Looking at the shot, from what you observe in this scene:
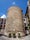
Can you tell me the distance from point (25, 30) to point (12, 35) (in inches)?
15.5

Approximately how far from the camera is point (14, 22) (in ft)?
9.59

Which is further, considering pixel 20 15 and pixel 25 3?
pixel 25 3

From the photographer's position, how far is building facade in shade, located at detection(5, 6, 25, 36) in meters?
2.88

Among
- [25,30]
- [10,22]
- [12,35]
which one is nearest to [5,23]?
[10,22]

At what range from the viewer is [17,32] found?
2.89 meters

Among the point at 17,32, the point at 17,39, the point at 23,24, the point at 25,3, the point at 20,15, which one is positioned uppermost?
the point at 25,3

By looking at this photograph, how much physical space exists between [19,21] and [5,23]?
405 millimetres

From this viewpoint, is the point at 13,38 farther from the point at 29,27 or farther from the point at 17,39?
the point at 29,27

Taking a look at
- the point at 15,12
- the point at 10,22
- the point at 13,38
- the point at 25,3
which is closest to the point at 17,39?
the point at 13,38

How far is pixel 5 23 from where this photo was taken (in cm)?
295

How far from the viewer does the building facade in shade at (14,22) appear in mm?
2885

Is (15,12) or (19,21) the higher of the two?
(15,12)

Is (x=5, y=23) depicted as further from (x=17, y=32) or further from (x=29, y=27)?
(x=29, y=27)

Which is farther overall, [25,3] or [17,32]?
[25,3]
